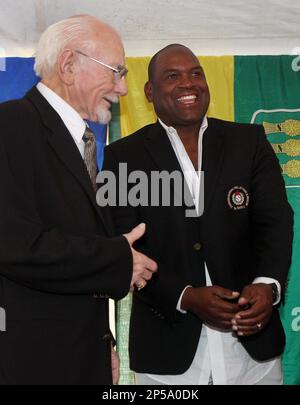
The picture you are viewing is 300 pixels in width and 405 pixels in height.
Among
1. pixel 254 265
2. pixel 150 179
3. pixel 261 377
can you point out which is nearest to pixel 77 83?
pixel 150 179

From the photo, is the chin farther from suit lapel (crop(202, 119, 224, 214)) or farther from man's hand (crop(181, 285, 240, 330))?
man's hand (crop(181, 285, 240, 330))

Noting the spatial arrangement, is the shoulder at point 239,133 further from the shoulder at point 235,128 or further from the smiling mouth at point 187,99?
the smiling mouth at point 187,99

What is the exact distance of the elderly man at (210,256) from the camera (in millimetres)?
2529

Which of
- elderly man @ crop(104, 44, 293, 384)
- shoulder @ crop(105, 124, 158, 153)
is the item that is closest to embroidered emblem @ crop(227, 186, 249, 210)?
elderly man @ crop(104, 44, 293, 384)

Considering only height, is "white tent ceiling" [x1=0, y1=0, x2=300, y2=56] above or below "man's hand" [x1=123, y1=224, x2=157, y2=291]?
above

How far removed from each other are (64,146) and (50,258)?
37cm

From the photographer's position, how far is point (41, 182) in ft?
6.19

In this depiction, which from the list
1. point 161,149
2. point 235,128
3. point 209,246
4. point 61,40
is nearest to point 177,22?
point 235,128

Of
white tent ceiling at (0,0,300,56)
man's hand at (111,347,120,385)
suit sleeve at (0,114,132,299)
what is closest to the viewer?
suit sleeve at (0,114,132,299)

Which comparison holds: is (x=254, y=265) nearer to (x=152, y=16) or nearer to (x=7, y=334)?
(x=7, y=334)

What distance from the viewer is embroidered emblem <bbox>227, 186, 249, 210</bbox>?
2668mm

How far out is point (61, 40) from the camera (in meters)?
2.17

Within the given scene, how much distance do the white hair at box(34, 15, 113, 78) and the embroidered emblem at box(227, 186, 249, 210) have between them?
2.72 ft

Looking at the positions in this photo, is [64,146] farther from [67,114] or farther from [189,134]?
[189,134]
